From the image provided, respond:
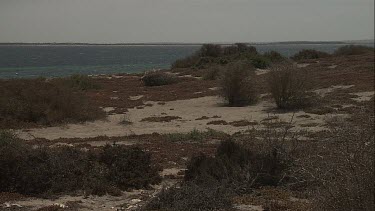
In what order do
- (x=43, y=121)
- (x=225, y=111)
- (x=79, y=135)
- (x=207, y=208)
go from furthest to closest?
(x=225, y=111) < (x=43, y=121) < (x=79, y=135) < (x=207, y=208)

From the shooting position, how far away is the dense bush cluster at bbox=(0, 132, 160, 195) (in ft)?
30.6

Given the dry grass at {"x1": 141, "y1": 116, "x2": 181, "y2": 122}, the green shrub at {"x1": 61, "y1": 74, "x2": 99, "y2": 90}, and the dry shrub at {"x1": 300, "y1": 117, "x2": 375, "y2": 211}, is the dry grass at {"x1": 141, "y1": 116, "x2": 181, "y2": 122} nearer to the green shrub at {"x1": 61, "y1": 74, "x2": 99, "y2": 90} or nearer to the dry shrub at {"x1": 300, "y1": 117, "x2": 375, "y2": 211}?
the dry shrub at {"x1": 300, "y1": 117, "x2": 375, "y2": 211}

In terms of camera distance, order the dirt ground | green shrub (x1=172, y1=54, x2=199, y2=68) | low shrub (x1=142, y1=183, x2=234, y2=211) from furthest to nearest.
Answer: green shrub (x1=172, y1=54, x2=199, y2=68), the dirt ground, low shrub (x1=142, y1=183, x2=234, y2=211)

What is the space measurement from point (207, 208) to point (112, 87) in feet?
109

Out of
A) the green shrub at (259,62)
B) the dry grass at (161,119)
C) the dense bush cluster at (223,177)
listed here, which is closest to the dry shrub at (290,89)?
the dry grass at (161,119)

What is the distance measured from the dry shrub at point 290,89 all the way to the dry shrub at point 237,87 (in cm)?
250

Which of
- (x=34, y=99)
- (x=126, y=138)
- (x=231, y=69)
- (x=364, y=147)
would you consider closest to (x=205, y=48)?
(x=231, y=69)

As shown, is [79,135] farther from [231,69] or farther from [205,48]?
[205,48]

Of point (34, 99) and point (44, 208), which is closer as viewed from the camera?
point (44, 208)

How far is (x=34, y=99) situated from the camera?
2220 centimetres

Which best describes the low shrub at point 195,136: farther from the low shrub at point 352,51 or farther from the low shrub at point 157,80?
the low shrub at point 352,51

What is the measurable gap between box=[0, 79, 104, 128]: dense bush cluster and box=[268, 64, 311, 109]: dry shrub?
8823mm

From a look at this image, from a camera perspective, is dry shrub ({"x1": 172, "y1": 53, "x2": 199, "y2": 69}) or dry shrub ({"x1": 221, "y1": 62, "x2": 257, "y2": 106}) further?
dry shrub ({"x1": 172, "y1": 53, "x2": 199, "y2": 69})

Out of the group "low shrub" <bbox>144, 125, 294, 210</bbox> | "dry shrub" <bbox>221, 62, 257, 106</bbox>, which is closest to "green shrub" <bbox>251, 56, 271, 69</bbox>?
"dry shrub" <bbox>221, 62, 257, 106</bbox>
